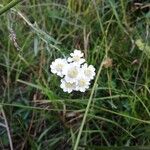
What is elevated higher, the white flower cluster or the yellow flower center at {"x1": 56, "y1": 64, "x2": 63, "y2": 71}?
the yellow flower center at {"x1": 56, "y1": 64, "x2": 63, "y2": 71}

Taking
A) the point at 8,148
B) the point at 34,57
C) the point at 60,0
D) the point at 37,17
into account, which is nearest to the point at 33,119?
the point at 8,148

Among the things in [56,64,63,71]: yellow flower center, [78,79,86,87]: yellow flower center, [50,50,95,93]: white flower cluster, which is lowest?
[78,79,86,87]: yellow flower center

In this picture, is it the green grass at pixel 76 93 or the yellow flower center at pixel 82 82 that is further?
the green grass at pixel 76 93

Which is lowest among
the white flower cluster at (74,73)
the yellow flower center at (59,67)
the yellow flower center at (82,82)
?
the yellow flower center at (82,82)

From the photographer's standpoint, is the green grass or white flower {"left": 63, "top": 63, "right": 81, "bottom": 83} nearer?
white flower {"left": 63, "top": 63, "right": 81, "bottom": 83}

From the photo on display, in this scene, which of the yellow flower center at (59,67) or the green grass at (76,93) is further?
the green grass at (76,93)

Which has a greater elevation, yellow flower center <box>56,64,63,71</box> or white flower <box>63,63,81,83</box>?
yellow flower center <box>56,64,63,71</box>

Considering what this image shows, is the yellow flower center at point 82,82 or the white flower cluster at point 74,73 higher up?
the white flower cluster at point 74,73
